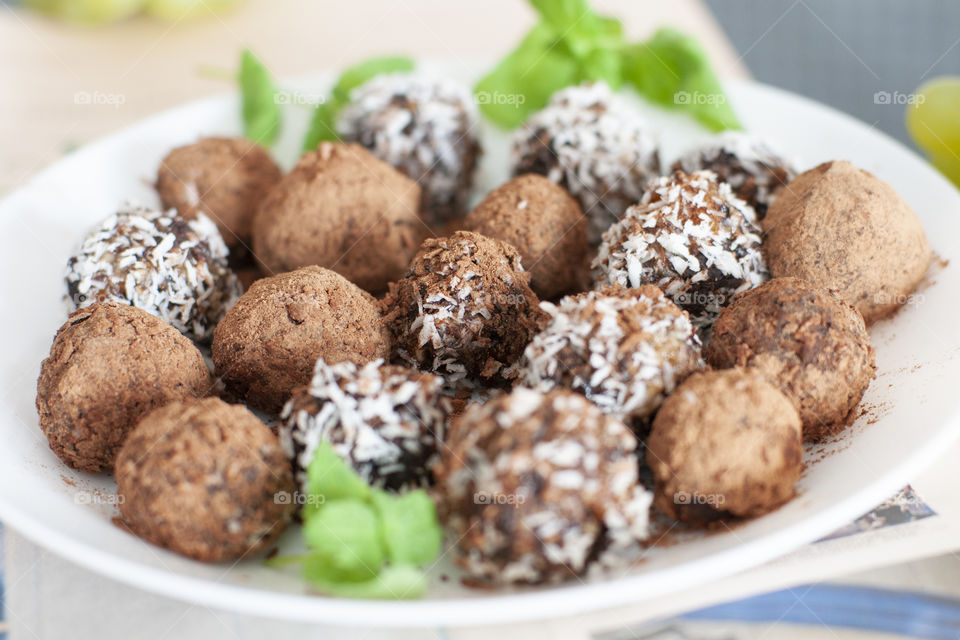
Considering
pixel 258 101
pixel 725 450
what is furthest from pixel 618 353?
pixel 258 101

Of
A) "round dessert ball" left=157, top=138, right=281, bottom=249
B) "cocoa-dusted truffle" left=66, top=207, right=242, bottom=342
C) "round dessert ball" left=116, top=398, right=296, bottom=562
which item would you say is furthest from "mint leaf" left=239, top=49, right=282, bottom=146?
"round dessert ball" left=116, top=398, right=296, bottom=562

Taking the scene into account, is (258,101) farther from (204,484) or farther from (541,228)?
(204,484)

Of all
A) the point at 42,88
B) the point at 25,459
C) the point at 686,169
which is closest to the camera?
the point at 25,459

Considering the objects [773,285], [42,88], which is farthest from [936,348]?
[42,88]

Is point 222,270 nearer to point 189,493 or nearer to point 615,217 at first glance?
point 189,493

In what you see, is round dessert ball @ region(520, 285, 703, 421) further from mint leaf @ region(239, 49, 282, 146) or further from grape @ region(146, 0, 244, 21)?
grape @ region(146, 0, 244, 21)

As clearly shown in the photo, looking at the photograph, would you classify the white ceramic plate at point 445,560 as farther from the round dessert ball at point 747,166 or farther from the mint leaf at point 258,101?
the round dessert ball at point 747,166
